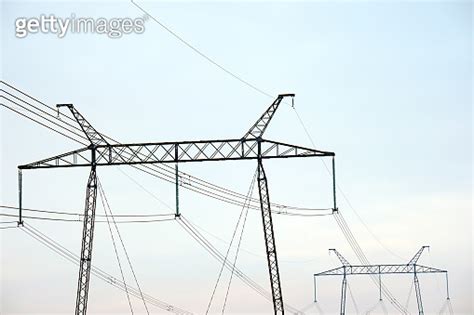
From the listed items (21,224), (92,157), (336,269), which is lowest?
(336,269)

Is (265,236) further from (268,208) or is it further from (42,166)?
(42,166)

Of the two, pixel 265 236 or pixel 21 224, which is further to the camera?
pixel 265 236

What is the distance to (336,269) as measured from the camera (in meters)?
130

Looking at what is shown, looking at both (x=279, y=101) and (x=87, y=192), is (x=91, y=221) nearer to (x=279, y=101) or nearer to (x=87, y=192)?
(x=87, y=192)

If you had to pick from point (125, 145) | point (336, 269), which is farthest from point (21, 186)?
point (336, 269)

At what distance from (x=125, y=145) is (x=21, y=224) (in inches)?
327

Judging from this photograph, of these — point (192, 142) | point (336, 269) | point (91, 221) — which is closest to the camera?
point (192, 142)

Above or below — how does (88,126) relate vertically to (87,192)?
above

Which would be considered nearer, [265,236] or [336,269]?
[265,236]

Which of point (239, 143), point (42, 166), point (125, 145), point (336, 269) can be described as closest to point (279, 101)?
point (239, 143)

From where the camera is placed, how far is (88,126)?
67.4 meters

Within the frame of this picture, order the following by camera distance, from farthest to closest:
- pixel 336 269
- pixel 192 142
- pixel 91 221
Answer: pixel 336 269, pixel 91 221, pixel 192 142

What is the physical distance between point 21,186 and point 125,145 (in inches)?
278

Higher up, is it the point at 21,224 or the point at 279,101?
the point at 279,101
